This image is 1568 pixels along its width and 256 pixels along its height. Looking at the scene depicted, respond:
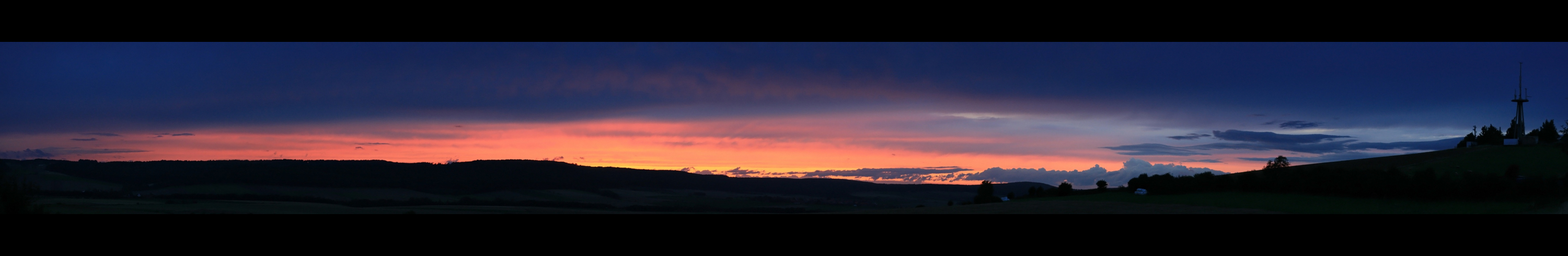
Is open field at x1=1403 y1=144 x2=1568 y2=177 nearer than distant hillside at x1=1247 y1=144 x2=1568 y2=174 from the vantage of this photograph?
No

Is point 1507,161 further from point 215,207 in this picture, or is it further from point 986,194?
point 215,207

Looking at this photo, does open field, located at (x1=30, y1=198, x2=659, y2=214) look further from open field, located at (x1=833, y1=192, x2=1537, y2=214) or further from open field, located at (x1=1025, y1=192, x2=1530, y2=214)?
open field, located at (x1=1025, y1=192, x2=1530, y2=214)

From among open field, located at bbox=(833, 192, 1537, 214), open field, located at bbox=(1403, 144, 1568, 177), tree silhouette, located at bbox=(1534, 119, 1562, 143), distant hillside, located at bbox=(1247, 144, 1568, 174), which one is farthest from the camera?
tree silhouette, located at bbox=(1534, 119, 1562, 143)

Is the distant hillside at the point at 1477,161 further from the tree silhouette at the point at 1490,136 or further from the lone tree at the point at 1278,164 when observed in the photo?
the tree silhouette at the point at 1490,136

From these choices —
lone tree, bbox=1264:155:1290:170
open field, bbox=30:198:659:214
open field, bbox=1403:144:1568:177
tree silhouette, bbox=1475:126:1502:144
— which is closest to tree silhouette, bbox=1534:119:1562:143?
tree silhouette, bbox=1475:126:1502:144

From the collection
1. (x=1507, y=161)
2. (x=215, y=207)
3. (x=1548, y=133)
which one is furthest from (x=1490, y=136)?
(x=215, y=207)

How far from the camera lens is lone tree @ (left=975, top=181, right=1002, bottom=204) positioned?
49281mm

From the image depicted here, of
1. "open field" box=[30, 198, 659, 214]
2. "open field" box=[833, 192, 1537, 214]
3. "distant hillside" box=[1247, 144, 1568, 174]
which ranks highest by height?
"distant hillside" box=[1247, 144, 1568, 174]

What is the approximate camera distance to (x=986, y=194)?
51.6 m

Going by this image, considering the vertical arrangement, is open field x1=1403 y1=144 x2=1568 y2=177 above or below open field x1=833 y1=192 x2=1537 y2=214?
above
